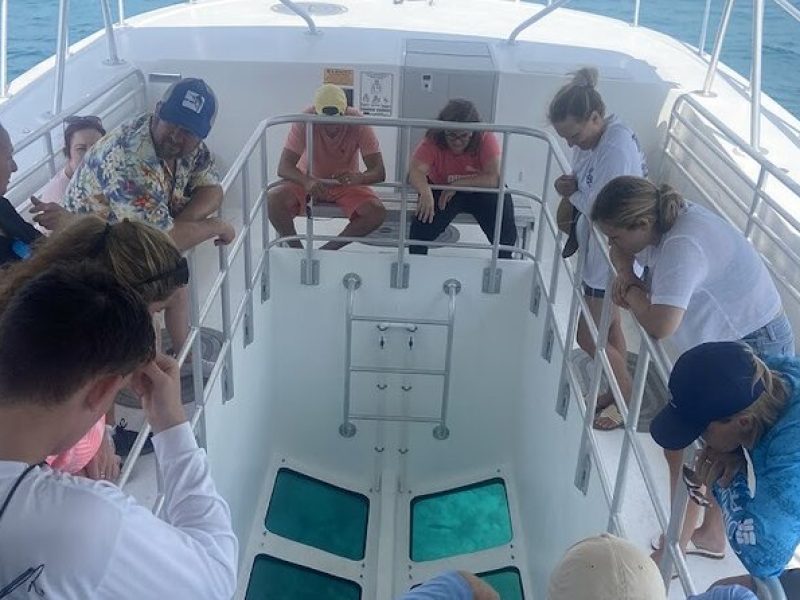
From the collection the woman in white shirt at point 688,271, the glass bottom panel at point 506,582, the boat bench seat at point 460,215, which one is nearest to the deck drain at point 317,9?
the boat bench seat at point 460,215

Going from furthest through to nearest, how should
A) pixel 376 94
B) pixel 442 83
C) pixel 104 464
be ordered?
pixel 376 94
pixel 442 83
pixel 104 464

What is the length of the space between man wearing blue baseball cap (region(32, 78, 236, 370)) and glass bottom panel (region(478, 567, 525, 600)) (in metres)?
1.68

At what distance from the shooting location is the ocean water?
482 inches

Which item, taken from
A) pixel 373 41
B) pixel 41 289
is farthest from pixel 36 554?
pixel 373 41

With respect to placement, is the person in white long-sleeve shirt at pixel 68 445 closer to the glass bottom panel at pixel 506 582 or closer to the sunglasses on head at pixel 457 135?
the glass bottom panel at pixel 506 582

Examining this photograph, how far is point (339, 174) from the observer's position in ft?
12.8

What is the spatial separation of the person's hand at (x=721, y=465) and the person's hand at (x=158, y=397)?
3.20 ft

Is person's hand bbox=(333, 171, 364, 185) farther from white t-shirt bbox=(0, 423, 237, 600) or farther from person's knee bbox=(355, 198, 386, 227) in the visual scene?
white t-shirt bbox=(0, 423, 237, 600)

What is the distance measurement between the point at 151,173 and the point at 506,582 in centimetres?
207

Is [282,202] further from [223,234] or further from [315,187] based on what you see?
[223,234]

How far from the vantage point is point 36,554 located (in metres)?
0.94

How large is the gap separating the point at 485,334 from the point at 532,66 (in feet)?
6.33

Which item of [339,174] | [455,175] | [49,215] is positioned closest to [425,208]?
[455,175]

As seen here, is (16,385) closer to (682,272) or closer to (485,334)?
(682,272)
